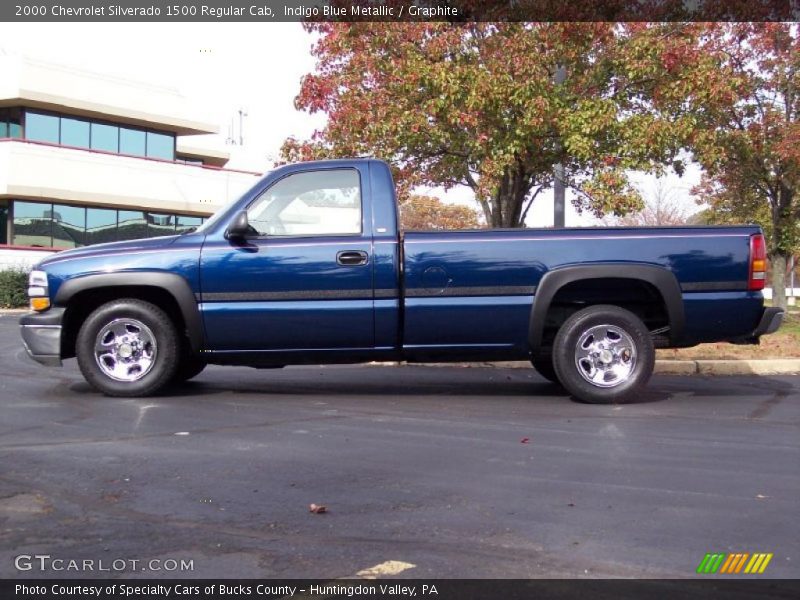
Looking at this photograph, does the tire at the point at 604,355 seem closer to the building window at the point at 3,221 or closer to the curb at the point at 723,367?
the curb at the point at 723,367

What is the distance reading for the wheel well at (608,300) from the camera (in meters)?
6.99

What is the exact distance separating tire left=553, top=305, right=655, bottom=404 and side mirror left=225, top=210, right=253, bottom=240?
271 cm

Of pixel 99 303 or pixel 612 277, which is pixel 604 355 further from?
pixel 99 303

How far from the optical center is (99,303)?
23.8ft

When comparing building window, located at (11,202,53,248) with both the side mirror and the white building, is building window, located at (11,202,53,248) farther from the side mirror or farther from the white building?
the side mirror

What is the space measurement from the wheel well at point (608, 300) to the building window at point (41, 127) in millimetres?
27242

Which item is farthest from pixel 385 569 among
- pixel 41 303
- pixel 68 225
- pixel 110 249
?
pixel 68 225

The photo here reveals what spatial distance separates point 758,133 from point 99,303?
12942mm

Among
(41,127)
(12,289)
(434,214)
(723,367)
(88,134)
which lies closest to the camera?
(723,367)

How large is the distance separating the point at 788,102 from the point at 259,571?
16.7 m

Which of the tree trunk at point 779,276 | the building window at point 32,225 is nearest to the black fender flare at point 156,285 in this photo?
the tree trunk at point 779,276
